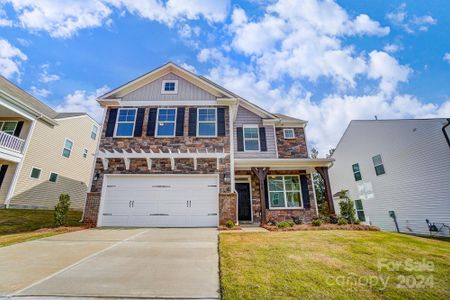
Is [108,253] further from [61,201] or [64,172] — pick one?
[64,172]

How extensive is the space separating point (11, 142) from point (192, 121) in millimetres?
10550

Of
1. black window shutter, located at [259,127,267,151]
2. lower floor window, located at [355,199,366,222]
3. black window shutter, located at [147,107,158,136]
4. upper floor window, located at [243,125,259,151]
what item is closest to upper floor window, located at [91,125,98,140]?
black window shutter, located at [147,107,158,136]

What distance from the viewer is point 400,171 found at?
1231 centimetres

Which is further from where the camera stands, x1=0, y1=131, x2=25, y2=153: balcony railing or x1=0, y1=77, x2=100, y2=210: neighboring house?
x1=0, y1=77, x2=100, y2=210: neighboring house

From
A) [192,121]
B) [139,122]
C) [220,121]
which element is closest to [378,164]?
[220,121]

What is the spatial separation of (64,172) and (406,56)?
2388cm

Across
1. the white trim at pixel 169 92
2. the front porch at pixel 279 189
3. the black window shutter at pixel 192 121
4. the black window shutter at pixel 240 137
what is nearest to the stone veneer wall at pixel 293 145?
the front porch at pixel 279 189

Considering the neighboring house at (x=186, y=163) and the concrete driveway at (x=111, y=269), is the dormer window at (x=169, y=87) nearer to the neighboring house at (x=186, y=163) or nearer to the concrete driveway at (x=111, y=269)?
the neighboring house at (x=186, y=163)

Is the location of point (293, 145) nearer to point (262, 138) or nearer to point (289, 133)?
point (289, 133)

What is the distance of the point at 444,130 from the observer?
10.4 m

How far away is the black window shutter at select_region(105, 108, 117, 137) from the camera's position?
10.2 meters

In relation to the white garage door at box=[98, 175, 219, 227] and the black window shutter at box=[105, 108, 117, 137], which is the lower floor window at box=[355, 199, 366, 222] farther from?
the black window shutter at box=[105, 108, 117, 137]

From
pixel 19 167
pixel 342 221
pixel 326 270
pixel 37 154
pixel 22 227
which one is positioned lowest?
pixel 326 270

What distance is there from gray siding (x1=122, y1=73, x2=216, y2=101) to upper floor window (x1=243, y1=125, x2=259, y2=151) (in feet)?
10.3
